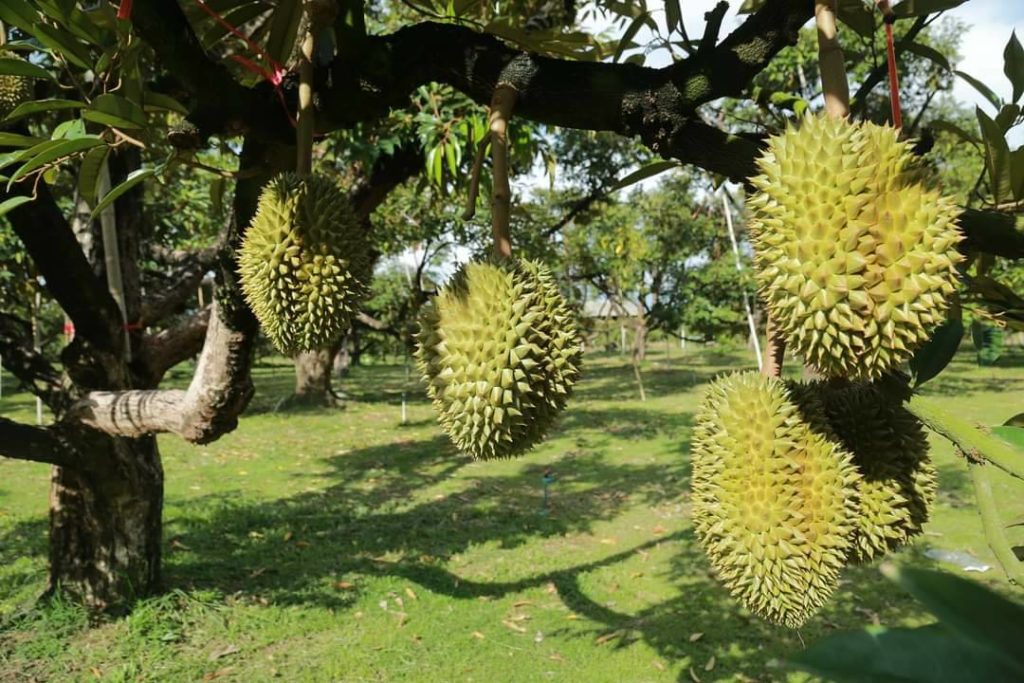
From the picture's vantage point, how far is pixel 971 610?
29 centimetres

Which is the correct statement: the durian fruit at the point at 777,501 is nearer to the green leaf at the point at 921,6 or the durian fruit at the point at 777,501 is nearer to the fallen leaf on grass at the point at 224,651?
the green leaf at the point at 921,6

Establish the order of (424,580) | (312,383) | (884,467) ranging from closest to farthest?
(884,467) < (424,580) < (312,383)

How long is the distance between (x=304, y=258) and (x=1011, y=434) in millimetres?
954

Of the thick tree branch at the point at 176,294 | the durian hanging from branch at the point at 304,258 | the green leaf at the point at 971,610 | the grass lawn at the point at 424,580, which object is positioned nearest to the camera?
the green leaf at the point at 971,610

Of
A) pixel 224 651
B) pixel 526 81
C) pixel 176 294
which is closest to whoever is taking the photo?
pixel 526 81

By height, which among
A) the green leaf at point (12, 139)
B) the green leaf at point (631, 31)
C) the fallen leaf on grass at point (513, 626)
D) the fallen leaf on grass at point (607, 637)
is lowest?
the fallen leaf on grass at point (607, 637)

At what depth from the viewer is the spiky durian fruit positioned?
106cm

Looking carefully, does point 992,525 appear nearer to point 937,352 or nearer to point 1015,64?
point 937,352

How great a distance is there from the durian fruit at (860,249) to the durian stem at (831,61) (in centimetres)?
3

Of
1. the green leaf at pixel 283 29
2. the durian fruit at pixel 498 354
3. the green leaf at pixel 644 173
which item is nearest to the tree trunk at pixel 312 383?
the green leaf at pixel 283 29

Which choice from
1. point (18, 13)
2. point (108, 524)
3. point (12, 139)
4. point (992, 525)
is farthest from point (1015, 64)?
point (108, 524)

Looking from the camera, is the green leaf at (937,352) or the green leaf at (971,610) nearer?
the green leaf at (971,610)

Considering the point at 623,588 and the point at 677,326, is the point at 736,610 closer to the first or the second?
the point at 623,588

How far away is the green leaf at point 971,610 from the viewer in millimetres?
281
